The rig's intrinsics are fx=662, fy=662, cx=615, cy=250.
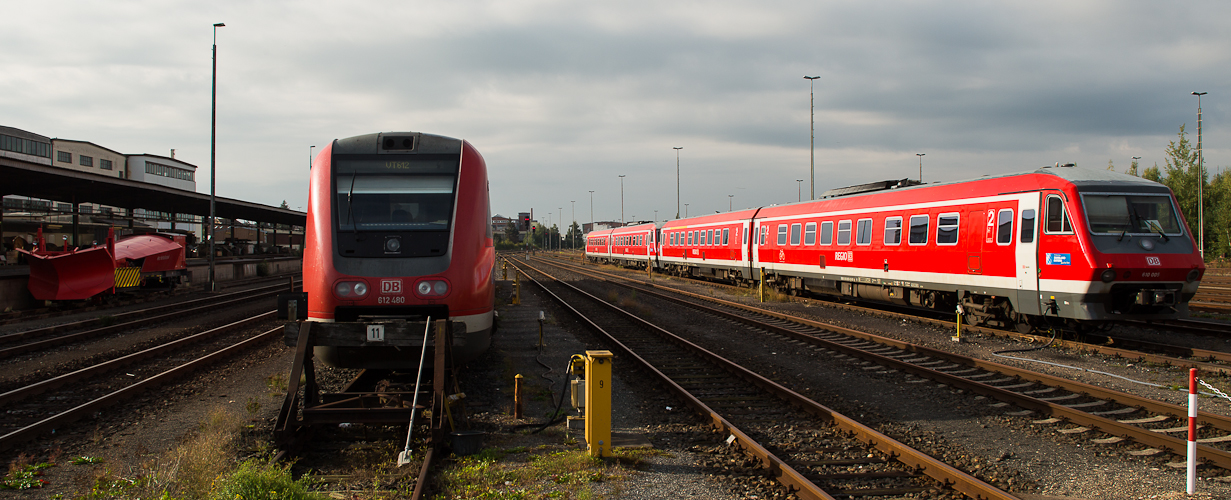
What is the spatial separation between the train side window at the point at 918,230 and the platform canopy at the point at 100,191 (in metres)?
18.6

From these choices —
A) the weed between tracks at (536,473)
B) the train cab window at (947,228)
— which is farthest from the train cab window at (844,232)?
the weed between tracks at (536,473)

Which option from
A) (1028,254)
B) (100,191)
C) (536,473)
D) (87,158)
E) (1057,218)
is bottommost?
(536,473)

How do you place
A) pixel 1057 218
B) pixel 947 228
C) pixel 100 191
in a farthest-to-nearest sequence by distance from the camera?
1. pixel 100 191
2. pixel 947 228
3. pixel 1057 218

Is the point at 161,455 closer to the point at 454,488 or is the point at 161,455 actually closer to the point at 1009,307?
the point at 454,488

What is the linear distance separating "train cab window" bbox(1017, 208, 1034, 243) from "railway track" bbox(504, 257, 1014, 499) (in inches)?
246

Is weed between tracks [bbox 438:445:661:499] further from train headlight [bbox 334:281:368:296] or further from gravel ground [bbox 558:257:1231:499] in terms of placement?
gravel ground [bbox 558:257:1231:499]

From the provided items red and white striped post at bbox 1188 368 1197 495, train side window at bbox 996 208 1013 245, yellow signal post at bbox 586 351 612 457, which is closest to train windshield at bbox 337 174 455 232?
yellow signal post at bbox 586 351 612 457

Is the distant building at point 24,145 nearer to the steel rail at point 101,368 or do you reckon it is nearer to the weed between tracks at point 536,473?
the steel rail at point 101,368

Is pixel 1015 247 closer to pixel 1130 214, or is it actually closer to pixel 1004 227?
pixel 1004 227

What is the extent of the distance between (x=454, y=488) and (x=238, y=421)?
317 cm

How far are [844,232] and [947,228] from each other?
3.89 m

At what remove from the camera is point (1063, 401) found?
7504mm

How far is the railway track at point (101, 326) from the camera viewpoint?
39.1ft

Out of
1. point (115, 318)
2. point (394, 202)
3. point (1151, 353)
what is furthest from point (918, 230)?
point (115, 318)
